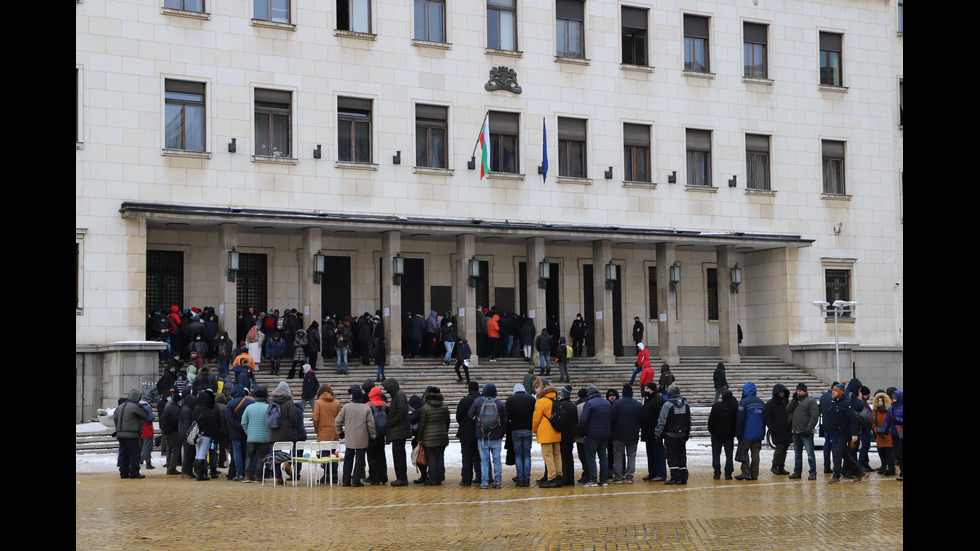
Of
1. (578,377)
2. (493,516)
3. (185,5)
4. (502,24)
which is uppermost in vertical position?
(502,24)

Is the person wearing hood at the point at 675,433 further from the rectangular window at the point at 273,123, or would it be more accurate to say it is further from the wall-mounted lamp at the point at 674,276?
the wall-mounted lamp at the point at 674,276

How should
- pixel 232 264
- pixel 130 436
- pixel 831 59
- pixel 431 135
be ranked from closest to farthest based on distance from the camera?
pixel 130 436 → pixel 232 264 → pixel 431 135 → pixel 831 59

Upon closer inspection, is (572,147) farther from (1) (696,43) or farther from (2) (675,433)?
(2) (675,433)

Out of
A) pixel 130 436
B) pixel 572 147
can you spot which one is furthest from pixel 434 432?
pixel 572 147

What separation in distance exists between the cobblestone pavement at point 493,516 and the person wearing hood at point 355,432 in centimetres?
52

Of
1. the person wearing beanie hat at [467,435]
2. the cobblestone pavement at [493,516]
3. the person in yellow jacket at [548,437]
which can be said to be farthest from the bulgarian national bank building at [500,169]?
the person in yellow jacket at [548,437]

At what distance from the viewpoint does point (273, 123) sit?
111 feet

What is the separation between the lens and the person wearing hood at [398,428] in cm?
1998

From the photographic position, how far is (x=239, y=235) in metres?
34.9

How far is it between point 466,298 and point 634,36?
33.6 feet

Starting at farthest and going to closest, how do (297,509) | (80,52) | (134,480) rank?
(80,52), (134,480), (297,509)
